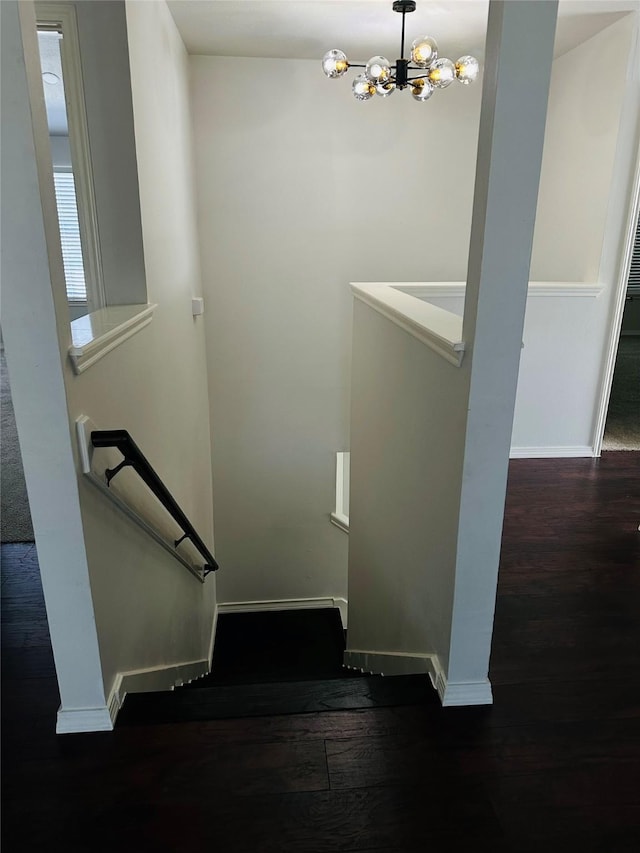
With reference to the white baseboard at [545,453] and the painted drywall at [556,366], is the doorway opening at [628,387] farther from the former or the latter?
the painted drywall at [556,366]

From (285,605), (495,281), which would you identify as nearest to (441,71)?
Result: (495,281)

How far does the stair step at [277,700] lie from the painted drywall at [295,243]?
10.4ft

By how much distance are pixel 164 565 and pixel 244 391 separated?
2410mm

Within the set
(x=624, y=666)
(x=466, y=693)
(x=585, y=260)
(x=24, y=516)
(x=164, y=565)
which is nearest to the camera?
(x=466, y=693)

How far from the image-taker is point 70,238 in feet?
11.5

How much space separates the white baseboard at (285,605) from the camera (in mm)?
5375

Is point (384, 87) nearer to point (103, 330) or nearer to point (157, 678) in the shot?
point (103, 330)

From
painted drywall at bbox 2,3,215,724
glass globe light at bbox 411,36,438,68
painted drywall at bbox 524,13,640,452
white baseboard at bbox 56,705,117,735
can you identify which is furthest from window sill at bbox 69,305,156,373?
painted drywall at bbox 524,13,640,452

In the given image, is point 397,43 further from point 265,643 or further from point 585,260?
point 265,643

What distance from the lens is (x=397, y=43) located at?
406 cm

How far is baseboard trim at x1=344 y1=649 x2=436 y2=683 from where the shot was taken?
6.96ft

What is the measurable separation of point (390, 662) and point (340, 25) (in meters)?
3.64

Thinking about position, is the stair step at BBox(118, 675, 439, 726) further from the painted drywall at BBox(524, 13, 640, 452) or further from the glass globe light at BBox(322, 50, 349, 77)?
the glass globe light at BBox(322, 50, 349, 77)

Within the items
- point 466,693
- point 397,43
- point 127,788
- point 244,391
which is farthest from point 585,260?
point 127,788
